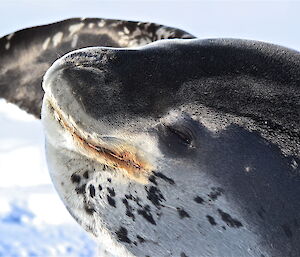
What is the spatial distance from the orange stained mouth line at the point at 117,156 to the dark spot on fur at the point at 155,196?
2 centimetres

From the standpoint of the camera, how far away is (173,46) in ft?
5.77

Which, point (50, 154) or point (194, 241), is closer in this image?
point (194, 241)

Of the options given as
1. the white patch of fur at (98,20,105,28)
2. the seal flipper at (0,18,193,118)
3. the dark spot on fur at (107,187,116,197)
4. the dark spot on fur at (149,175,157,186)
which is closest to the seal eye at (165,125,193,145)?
the dark spot on fur at (149,175,157,186)

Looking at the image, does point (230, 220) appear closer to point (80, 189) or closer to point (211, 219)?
point (211, 219)

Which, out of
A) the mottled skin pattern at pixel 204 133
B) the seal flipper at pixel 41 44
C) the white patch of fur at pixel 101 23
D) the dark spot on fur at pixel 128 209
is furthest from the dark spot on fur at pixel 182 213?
the white patch of fur at pixel 101 23

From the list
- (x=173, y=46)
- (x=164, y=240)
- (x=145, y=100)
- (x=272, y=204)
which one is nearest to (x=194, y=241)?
(x=164, y=240)

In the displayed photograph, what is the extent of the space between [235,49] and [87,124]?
39 centimetres

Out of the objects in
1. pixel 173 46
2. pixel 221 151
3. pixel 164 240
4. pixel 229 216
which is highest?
pixel 173 46

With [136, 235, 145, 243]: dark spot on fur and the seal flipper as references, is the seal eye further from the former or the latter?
the seal flipper

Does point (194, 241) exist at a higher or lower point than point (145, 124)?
lower

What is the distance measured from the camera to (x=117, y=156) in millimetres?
1745

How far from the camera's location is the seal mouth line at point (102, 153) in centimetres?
172

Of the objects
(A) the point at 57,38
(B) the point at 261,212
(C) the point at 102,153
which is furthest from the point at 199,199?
(A) the point at 57,38

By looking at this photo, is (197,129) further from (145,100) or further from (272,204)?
(272,204)
